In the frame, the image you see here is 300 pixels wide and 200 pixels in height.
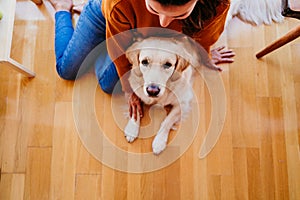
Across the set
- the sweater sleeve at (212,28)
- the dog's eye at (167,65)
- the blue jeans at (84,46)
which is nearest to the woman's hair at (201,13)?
the sweater sleeve at (212,28)

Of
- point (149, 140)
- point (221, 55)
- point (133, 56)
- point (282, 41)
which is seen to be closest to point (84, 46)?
point (133, 56)

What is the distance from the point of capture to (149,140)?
115 cm

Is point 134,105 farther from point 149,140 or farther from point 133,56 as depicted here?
point 133,56

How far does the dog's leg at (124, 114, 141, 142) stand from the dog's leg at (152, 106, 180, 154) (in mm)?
76

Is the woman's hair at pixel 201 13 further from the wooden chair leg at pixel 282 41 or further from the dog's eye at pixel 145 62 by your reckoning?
the wooden chair leg at pixel 282 41

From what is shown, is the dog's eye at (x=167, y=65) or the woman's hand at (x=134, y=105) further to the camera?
the woman's hand at (x=134, y=105)

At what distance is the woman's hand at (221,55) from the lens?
1.19 meters

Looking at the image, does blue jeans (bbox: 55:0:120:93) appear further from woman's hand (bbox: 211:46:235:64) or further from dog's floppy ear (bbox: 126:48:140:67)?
woman's hand (bbox: 211:46:235:64)

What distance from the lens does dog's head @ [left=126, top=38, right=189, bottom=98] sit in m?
0.85

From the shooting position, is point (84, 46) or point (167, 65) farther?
point (84, 46)

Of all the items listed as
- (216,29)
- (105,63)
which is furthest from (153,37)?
(105,63)

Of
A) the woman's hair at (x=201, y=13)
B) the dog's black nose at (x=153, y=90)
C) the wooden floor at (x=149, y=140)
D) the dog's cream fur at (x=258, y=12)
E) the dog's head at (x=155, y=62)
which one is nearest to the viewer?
the woman's hair at (x=201, y=13)

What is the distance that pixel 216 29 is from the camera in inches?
34.0

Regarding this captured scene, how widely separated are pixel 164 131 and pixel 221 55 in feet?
1.22
